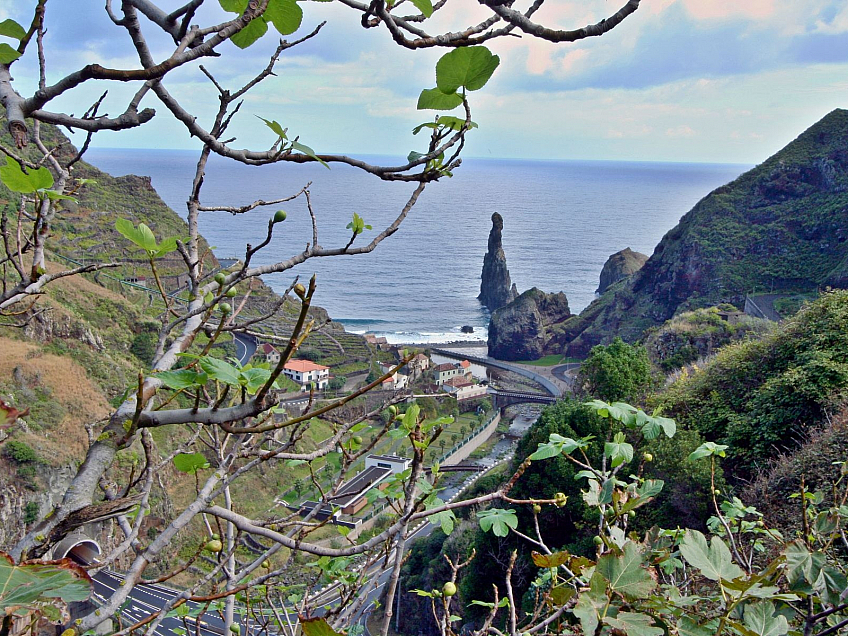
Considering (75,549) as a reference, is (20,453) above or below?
below

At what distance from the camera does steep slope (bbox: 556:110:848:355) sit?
42750 mm

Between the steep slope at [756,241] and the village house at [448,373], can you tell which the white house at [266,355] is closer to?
the village house at [448,373]

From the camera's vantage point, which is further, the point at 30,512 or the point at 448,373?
the point at 448,373

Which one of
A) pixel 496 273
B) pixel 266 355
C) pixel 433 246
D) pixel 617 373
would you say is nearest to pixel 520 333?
pixel 496 273

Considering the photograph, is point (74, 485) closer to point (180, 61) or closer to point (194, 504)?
point (194, 504)

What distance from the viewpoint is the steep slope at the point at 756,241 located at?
140ft

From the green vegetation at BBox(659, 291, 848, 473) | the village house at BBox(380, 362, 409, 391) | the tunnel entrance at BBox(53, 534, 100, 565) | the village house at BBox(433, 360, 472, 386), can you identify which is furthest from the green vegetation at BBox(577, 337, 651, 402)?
the village house at BBox(433, 360, 472, 386)

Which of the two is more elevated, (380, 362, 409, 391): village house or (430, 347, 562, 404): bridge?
(380, 362, 409, 391): village house

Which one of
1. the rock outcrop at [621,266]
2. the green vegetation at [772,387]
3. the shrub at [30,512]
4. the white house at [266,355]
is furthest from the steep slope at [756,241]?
the white house at [266,355]

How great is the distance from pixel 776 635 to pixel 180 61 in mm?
1916

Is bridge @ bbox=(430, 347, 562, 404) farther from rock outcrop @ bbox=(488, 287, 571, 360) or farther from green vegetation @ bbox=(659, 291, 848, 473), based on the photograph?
green vegetation @ bbox=(659, 291, 848, 473)

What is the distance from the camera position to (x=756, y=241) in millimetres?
45562

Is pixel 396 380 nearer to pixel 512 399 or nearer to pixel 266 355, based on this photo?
pixel 266 355

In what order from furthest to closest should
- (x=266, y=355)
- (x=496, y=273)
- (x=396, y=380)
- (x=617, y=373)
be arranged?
1. (x=496, y=273)
2. (x=617, y=373)
3. (x=396, y=380)
4. (x=266, y=355)
